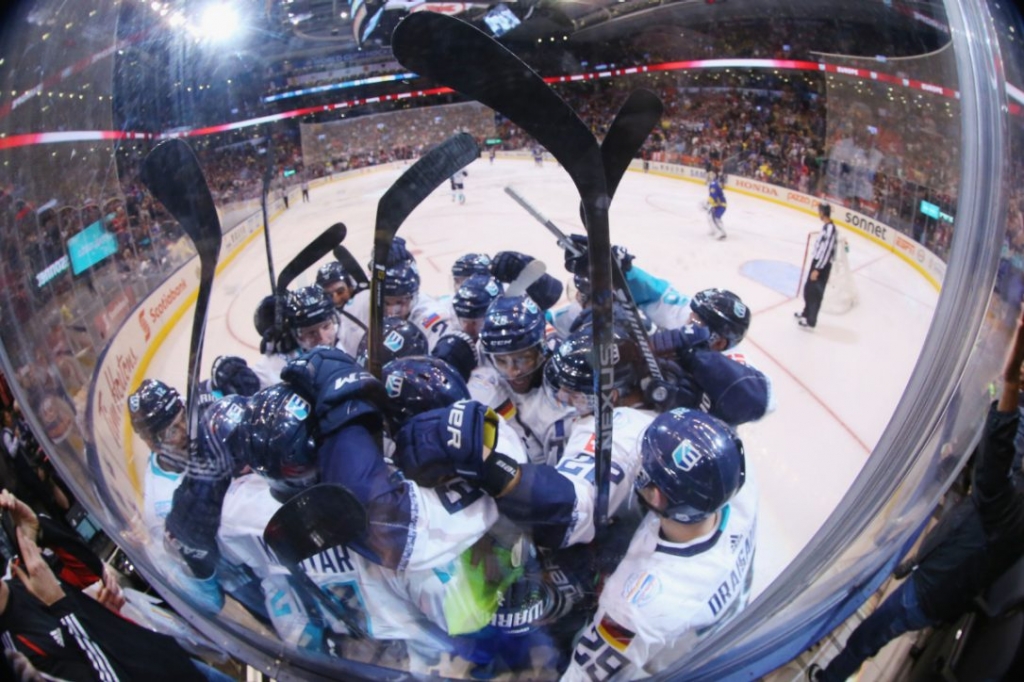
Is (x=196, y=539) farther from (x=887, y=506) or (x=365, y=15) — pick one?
(x=887, y=506)

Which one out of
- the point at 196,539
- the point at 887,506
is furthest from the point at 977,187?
the point at 196,539

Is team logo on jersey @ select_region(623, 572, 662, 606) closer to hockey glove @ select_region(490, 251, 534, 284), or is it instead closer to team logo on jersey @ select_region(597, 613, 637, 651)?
team logo on jersey @ select_region(597, 613, 637, 651)

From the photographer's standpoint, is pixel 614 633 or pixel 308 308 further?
pixel 308 308

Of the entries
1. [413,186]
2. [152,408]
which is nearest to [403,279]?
[413,186]

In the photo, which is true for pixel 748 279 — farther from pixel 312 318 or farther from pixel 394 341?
pixel 312 318

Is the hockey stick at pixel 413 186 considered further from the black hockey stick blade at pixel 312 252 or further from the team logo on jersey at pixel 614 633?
the team logo on jersey at pixel 614 633

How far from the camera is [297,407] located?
22.4 inches

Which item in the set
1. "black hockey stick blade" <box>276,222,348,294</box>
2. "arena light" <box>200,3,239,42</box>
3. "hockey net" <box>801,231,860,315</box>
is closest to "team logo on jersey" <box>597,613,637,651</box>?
"hockey net" <box>801,231,860,315</box>

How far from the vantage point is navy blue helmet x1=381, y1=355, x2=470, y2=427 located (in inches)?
23.8

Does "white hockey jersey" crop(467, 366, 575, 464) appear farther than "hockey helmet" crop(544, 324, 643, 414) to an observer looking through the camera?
Yes

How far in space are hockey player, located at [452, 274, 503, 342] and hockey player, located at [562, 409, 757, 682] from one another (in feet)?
1.60

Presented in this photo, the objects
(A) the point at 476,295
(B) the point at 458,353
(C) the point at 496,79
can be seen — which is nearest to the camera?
(C) the point at 496,79

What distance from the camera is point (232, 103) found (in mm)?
582

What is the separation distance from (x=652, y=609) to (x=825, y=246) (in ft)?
1.43
